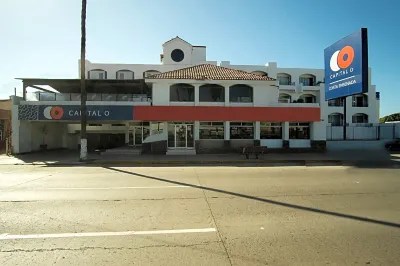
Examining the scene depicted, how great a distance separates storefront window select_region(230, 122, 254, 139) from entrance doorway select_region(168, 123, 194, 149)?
3618mm

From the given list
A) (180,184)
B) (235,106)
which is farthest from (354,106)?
(180,184)

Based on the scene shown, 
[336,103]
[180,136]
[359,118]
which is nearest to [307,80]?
[336,103]

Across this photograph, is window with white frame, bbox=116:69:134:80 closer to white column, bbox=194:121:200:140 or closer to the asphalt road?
white column, bbox=194:121:200:140

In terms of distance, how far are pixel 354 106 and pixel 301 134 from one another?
3085 centimetres

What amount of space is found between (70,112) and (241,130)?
14.3 metres

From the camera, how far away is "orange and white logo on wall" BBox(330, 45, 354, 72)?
1945cm

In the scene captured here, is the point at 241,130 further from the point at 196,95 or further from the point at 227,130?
the point at 196,95

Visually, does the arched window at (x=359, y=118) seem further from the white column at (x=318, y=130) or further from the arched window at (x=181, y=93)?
the arched window at (x=181, y=93)

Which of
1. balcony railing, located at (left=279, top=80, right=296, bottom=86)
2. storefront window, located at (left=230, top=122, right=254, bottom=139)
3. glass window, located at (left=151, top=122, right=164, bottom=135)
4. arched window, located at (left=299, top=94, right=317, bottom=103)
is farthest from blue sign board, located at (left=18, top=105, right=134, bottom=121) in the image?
arched window, located at (left=299, top=94, right=317, bottom=103)

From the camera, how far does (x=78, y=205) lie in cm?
651

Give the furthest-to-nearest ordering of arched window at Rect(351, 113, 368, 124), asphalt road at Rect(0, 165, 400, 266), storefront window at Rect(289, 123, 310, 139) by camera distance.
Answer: arched window at Rect(351, 113, 368, 124) < storefront window at Rect(289, 123, 310, 139) < asphalt road at Rect(0, 165, 400, 266)

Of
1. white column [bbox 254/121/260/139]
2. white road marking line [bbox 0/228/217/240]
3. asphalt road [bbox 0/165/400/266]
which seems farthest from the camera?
white column [bbox 254/121/260/139]

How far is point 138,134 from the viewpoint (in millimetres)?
24219

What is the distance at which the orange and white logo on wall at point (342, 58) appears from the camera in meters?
19.5
